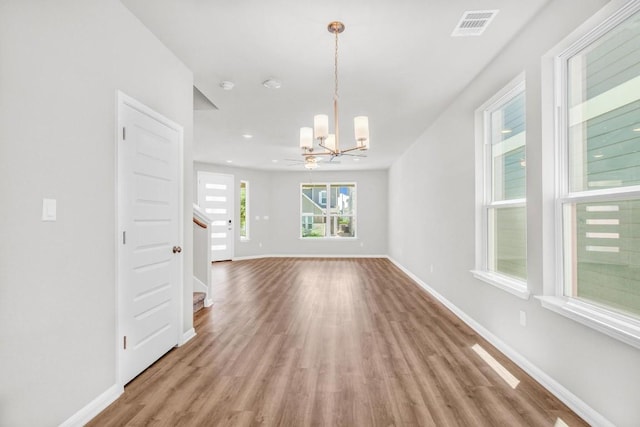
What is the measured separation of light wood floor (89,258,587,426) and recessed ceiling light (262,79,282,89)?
2.69 meters

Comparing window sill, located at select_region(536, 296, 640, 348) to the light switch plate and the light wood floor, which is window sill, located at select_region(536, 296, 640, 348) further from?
the light switch plate

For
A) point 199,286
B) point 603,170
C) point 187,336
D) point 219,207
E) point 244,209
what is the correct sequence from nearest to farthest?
point 603,170
point 187,336
point 199,286
point 219,207
point 244,209

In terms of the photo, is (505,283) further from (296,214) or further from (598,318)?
(296,214)

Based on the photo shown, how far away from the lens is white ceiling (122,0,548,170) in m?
2.28

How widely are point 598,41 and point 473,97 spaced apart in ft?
5.14

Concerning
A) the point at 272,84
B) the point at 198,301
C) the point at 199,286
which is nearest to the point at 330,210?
the point at 199,286

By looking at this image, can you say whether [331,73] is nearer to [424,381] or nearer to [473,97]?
[473,97]

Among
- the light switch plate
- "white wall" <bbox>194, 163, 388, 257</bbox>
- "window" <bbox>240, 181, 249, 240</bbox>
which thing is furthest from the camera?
"white wall" <bbox>194, 163, 388, 257</bbox>

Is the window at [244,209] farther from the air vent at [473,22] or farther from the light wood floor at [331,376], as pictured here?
the air vent at [473,22]

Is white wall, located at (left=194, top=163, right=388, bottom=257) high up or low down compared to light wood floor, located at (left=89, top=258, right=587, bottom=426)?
up

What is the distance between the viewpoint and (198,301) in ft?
13.5

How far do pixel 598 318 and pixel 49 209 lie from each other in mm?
3074

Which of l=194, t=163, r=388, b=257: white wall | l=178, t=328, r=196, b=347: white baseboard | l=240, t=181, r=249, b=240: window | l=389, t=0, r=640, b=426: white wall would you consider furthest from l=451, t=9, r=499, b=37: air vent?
l=240, t=181, r=249, b=240: window

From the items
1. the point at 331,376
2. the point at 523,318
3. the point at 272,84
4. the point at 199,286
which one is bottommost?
the point at 331,376
